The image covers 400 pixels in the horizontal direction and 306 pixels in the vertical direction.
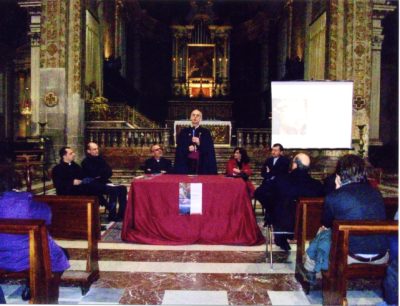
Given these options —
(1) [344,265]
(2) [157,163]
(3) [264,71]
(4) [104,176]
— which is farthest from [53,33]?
(3) [264,71]

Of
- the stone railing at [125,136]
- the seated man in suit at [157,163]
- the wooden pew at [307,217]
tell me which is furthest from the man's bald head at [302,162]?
the stone railing at [125,136]

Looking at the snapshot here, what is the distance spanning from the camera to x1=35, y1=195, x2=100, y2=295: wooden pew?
406 centimetres

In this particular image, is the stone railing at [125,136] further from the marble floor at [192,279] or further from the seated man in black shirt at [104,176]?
the marble floor at [192,279]

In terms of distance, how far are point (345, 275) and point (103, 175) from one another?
15.6ft

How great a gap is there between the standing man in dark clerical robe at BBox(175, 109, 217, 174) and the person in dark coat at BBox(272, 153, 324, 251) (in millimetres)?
2250

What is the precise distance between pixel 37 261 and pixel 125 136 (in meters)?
10.9

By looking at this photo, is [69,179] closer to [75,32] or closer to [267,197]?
[267,197]

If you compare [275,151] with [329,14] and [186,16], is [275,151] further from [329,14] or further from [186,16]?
[186,16]

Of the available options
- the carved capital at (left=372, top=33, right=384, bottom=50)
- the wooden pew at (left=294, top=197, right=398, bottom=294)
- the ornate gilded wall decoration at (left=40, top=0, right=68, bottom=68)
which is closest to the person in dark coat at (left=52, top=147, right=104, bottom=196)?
the wooden pew at (left=294, top=197, right=398, bottom=294)

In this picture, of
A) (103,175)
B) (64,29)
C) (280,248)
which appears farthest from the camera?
(64,29)

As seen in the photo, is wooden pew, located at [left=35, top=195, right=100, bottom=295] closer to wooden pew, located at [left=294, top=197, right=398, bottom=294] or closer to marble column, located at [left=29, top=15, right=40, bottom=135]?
wooden pew, located at [left=294, top=197, right=398, bottom=294]

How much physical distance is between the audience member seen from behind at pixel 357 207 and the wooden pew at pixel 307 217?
2.29 ft

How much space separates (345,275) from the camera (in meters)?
3.28

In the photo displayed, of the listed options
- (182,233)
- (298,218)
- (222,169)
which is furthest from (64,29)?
A: (298,218)
